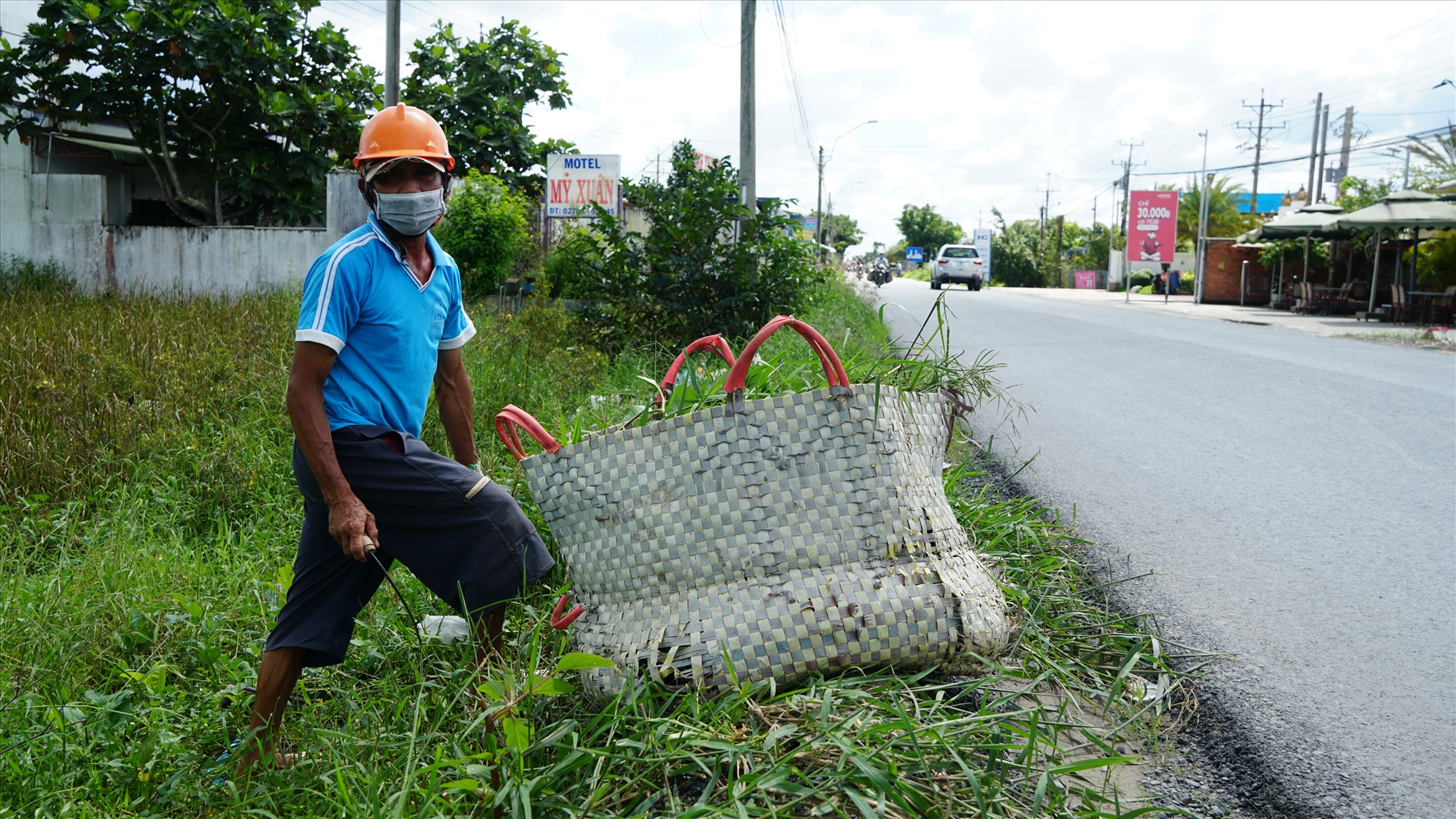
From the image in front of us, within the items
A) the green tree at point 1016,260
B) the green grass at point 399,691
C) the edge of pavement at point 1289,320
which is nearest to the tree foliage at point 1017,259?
the green tree at point 1016,260

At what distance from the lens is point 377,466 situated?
9.08 ft

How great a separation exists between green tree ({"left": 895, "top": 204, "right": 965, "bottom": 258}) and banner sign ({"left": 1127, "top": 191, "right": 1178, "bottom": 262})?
7759 centimetres

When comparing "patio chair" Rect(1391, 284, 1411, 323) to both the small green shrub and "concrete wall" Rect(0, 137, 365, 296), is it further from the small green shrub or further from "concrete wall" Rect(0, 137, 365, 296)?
the small green shrub

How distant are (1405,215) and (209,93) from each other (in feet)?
68.7

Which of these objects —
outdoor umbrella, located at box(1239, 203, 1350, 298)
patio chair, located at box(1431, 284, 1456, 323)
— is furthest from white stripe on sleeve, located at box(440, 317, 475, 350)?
outdoor umbrella, located at box(1239, 203, 1350, 298)

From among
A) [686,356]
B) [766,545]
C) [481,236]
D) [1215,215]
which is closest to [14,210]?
[481,236]

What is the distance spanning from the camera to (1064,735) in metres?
2.76

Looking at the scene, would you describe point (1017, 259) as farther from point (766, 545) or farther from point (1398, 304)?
point (766, 545)

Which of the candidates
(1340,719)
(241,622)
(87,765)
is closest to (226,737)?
(87,765)

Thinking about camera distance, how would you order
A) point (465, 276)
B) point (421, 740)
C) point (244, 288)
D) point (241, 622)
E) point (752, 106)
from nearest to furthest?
point (421, 740) < point (241, 622) < point (465, 276) < point (244, 288) < point (752, 106)

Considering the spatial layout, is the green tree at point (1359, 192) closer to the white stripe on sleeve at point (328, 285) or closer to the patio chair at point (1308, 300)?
the patio chair at point (1308, 300)

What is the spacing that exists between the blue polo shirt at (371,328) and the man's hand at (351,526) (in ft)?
0.75

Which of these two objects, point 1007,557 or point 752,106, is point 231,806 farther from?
point 752,106

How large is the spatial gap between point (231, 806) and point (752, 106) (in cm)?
1337
